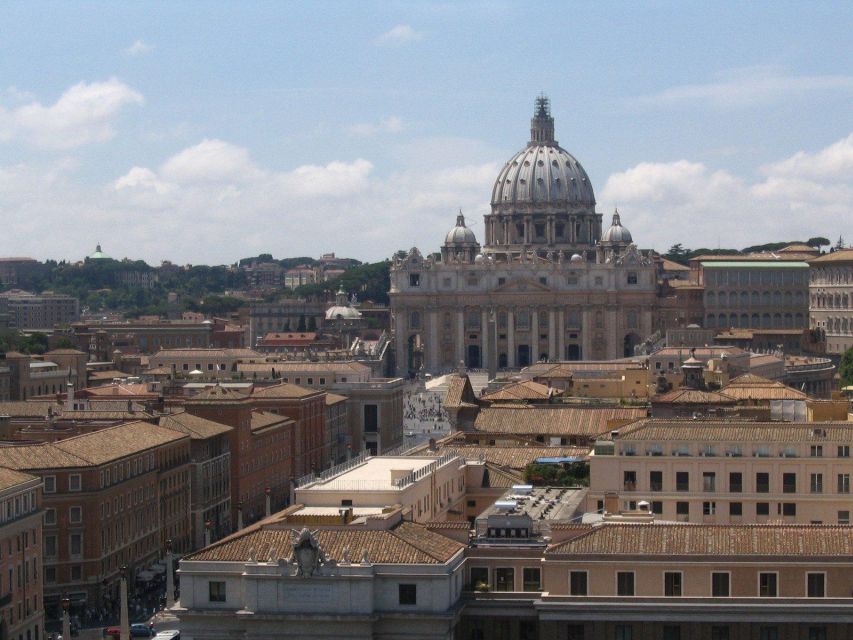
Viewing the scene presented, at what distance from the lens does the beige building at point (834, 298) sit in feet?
532

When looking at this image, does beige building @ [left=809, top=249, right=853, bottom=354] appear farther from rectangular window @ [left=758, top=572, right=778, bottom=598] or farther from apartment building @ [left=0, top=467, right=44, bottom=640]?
rectangular window @ [left=758, top=572, right=778, bottom=598]

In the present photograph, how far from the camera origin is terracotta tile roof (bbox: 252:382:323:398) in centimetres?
8725

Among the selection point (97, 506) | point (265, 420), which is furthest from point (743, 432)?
point (265, 420)

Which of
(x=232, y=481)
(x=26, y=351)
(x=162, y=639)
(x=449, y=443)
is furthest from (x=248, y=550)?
(x=26, y=351)

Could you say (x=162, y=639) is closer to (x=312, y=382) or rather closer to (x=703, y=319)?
(x=312, y=382)

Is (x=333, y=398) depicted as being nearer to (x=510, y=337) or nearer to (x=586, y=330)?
(x=586, y=330)

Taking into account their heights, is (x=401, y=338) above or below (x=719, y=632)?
above

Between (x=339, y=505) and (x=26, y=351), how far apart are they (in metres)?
111

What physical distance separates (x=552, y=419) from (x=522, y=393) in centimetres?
1488

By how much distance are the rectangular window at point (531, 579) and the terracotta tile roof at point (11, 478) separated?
17.5m

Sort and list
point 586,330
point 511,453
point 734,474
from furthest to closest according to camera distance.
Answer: point 586,330, point 511,453, point 734,474

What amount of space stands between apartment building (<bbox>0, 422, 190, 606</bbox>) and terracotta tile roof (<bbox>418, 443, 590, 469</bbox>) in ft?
28.8

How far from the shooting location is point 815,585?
104 feet

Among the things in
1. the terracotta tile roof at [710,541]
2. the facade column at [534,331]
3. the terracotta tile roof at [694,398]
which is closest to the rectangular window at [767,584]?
the terracotta tile roof at [710,541]
